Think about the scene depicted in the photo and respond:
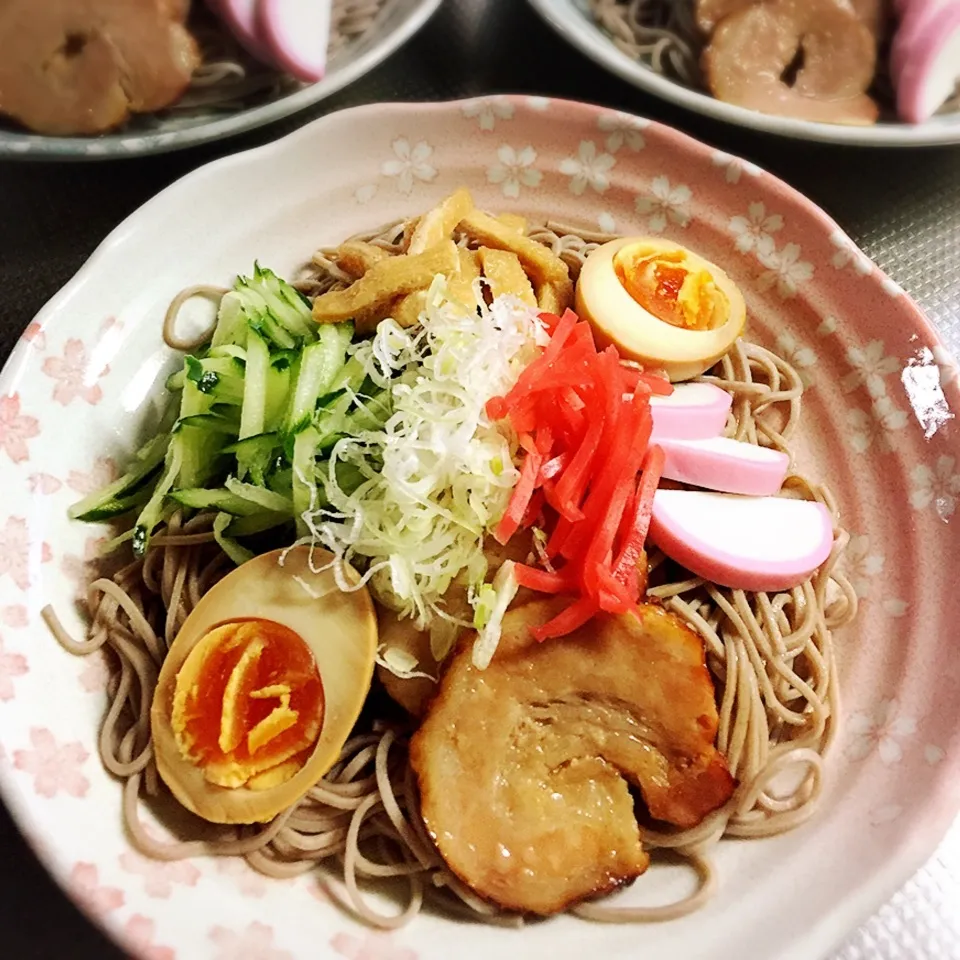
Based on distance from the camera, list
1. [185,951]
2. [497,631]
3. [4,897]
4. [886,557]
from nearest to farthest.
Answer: [185,951] < [497,631] < [4,897] < [886,557]

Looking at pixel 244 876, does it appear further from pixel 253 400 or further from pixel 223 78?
pixel 223 78

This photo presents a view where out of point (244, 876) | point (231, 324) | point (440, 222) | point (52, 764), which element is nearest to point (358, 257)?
point (440, 222)

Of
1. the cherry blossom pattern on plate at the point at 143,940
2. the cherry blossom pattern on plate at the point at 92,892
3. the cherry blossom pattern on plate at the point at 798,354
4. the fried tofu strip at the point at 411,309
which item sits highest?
the fried tofu strip at the point at 411,309

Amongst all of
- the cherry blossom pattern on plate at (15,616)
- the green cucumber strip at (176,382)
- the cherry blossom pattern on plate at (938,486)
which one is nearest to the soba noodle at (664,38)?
the cherry blossom pattern on plate at (938,486)

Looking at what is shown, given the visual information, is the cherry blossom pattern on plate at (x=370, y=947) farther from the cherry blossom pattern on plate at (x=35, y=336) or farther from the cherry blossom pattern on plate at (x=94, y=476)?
the cherry blossom pattern on plate at (x=35, y=336)

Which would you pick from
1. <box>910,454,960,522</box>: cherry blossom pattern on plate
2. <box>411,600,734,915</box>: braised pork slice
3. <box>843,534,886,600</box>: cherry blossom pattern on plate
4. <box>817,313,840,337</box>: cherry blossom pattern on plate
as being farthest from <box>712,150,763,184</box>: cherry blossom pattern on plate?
<box>411,600,734,915</box>: braised pork slice

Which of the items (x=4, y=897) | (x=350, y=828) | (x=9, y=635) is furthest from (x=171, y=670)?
(x=4, y=897)

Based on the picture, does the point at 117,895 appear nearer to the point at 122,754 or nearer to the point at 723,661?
the point at 122,754
